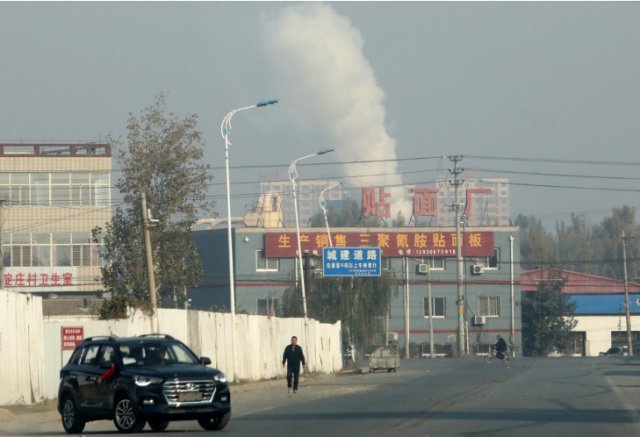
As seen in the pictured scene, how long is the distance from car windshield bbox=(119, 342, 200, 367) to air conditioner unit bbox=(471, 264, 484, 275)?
79316 mm

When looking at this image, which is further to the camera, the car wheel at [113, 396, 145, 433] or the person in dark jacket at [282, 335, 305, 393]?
the person in dark jacket at [282, 335, 305, 393]

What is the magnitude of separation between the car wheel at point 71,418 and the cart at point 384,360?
3736 centimetres

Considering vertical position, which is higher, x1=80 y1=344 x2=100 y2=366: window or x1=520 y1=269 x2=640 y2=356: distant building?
x1=80 y1=344 x2=100 y2=366: window

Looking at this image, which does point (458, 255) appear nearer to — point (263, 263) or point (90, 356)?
point (263, 263)

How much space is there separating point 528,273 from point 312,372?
221 feet

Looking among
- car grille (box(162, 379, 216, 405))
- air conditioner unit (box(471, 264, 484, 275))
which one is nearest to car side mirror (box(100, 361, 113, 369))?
car grille (box(162, 379, 216, 405))

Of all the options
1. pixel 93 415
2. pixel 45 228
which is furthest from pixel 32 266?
pixel 93 415

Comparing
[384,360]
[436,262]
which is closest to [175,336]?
[384,360]

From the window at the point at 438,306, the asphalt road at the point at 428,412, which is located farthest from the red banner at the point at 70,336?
the window at the point at 438,306

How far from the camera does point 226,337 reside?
41594mm

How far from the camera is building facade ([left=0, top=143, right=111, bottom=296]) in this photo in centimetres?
7512

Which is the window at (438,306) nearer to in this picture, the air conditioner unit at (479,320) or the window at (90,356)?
the air conditioner unit at (479,320)

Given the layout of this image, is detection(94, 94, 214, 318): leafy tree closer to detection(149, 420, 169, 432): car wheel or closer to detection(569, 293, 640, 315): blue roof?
detection(149, 420, 169, 432): car wheel

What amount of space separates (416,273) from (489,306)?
22.5 feet
